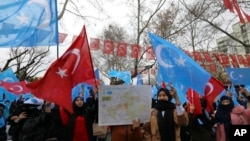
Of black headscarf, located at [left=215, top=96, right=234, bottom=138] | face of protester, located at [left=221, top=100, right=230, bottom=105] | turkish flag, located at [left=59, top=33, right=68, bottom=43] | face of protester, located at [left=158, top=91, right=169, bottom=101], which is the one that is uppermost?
turkish flag, located at [left=59, top=33, right=68, bottom=43]

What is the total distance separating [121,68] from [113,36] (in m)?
4.50

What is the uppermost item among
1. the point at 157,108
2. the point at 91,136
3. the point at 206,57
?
the point at 206,57

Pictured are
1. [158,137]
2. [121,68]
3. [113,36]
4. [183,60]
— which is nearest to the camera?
[158,137]

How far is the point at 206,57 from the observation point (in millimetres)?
20250

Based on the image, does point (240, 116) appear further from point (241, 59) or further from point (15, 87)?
point (241, 59)

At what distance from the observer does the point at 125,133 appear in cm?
529

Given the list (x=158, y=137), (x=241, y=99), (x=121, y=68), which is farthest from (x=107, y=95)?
(x=121, y=68)

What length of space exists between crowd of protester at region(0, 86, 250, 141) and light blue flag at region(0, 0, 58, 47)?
1105 mm

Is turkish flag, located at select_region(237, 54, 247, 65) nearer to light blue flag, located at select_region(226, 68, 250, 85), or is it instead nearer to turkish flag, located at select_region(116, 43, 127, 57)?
turkish flag, located at select_region(116, 43, 127, 57)

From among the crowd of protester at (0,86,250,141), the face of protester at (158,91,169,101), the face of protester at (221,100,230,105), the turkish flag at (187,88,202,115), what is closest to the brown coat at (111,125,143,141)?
the crowd of protester at (0,86,250,141)

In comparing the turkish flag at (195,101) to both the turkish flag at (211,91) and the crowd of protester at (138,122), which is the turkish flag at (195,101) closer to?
the crowd of protester at (138,122)

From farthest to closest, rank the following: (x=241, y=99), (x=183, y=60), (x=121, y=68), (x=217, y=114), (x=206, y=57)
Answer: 1. (x=121, y=68)
2. (x=206, y=57)
3. (x=241, y=99)
4. (x=217, y=114)
5. (x=183, y=60)

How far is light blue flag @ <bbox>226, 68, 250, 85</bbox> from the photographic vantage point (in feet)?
33.1

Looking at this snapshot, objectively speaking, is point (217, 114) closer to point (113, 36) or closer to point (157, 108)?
point (157, 108)
